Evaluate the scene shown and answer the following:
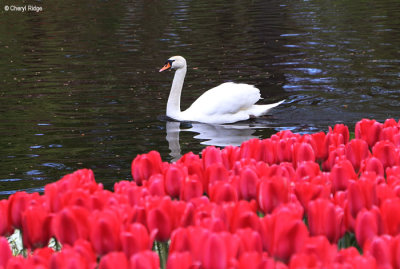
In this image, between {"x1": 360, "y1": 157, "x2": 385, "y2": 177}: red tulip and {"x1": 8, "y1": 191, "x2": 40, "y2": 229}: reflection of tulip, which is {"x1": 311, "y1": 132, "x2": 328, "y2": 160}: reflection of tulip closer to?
{"x1": 360, "y1": 157, "x2": 385, "y2": 177}: red tulip

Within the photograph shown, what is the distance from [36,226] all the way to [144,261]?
77 centimetres

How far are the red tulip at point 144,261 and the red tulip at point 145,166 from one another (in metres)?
1.45

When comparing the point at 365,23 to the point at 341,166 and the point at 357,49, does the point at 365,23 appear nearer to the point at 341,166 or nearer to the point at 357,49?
the point at 357,49

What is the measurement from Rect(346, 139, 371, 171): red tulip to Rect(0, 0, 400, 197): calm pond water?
4.54m

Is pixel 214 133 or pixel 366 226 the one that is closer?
pixel 366 226

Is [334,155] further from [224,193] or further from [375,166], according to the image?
[224,193]

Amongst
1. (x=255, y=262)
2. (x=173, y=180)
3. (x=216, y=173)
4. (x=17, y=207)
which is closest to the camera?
(x=255, y=262)

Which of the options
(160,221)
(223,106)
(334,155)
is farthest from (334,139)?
(223,106)

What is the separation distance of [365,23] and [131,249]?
21577 millimetres

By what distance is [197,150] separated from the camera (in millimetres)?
9805

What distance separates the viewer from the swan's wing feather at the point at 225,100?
11.6 meters

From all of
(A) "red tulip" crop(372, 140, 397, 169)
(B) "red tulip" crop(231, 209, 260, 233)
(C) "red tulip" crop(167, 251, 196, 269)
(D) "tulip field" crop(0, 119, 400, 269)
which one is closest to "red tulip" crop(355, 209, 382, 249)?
(D) "tulip field" crop(0, 119, 400, 269)

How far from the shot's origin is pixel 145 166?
3836 millimetres

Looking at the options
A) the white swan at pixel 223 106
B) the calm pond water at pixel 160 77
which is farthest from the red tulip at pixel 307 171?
the white swan at pixel 223 106
